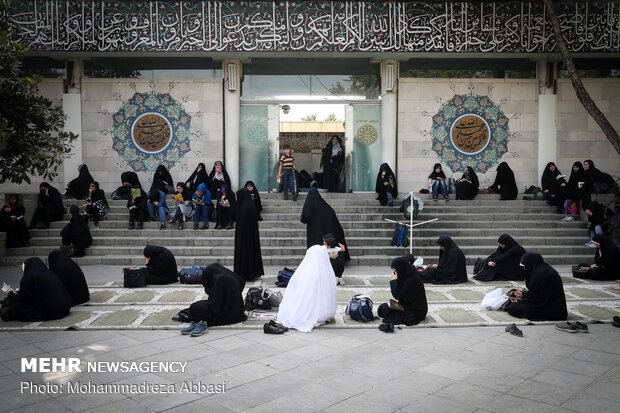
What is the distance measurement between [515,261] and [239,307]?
4973mm

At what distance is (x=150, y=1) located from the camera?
12508mm

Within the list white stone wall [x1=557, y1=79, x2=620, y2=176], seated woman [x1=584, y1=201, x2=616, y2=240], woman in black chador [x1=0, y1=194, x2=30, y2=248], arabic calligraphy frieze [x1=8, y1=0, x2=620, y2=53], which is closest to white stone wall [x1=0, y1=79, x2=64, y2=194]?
arabic calligraphy frieze [x1=8, y1=0, x2=620, y2=53]

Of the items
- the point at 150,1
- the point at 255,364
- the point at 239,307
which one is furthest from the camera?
the point at 150,1

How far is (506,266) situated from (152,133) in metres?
9.62

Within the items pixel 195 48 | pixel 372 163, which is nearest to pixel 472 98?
pixel 372 163

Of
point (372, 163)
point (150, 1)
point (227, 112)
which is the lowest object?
point (372, 163)

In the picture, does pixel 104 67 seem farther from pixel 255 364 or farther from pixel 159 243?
pixel 255 364

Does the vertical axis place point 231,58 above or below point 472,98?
above

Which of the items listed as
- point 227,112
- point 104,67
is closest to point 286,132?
point 227,112

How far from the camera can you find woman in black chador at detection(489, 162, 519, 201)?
1276 centimetres

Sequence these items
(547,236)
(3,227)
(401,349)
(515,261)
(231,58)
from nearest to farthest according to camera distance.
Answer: (401,349)
(515,261)
(3,227)
(547,236)
(231,58)

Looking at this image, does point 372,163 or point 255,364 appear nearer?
point 255,364

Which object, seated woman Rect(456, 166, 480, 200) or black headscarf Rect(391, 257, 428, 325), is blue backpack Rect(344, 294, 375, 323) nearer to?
black headscarf Rect(391, 257, 428, 325)

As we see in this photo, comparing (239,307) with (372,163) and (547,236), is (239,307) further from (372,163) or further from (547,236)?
(372,163)
